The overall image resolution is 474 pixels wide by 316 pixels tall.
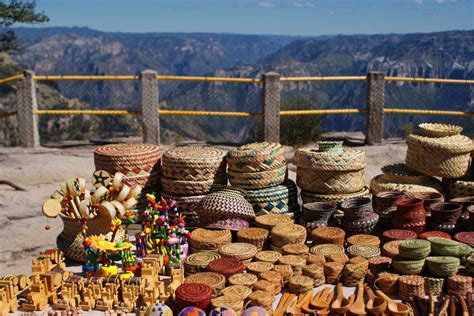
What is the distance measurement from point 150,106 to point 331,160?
4.84 metres

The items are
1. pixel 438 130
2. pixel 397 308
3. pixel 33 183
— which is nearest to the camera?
pixel 397 308

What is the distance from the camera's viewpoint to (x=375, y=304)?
3.36 m

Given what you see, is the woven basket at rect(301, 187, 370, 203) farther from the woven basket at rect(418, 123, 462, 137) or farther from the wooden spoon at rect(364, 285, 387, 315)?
the wooden spoon at rect(364, 285, 387, 315)

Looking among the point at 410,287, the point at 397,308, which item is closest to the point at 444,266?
the point at 410,287

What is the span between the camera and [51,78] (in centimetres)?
960

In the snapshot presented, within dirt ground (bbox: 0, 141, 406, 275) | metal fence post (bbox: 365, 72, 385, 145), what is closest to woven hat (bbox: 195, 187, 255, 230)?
dirt ground (bbox: 0, 141, 406, 275)

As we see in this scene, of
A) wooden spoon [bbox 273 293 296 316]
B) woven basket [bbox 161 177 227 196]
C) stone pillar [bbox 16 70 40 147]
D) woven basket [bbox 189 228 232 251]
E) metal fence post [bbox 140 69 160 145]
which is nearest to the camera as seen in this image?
wooden spoon [bbox 273 293 296 316]

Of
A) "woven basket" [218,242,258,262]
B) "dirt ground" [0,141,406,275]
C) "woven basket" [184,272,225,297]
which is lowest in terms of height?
"dirt ground" [0,141,406,275]

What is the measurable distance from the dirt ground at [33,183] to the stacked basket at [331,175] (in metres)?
2.35

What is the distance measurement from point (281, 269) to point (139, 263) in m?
1.00

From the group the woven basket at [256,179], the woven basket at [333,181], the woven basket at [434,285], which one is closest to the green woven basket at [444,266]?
the woven basket at [434,285]

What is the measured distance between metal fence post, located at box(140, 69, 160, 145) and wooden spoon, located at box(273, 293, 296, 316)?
599 centimetres

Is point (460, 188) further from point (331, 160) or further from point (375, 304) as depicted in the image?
point (375, 304)

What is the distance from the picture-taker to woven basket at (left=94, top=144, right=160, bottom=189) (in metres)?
5.10
